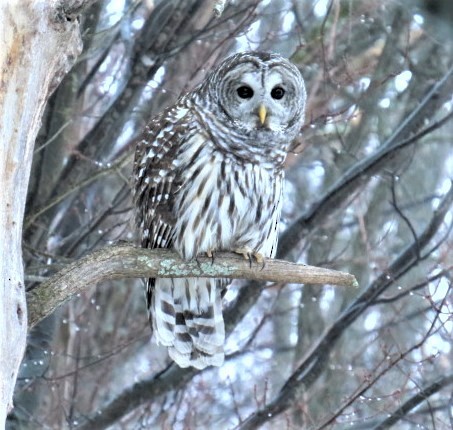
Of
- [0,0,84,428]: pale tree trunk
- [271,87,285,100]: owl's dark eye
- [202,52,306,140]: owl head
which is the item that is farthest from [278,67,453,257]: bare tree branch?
[0,0,84,428]: pale tree trunk

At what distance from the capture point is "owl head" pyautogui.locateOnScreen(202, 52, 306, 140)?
5258 mm

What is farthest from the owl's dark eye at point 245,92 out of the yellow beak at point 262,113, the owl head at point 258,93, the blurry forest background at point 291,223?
the blurry forest background at point 291,223

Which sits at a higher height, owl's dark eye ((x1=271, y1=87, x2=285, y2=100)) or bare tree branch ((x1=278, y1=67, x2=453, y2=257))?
bare tree branch ((x1=278, y1=67, x2=453, y2=257))

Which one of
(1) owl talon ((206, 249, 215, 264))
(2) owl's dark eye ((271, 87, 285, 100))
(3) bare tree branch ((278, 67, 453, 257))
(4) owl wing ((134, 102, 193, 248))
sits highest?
(3) bare tree branch ((278, 67, 453, 257))

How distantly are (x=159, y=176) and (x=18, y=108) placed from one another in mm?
1216

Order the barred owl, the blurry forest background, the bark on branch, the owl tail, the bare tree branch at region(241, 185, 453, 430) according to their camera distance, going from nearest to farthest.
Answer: the bark on branch
the barred owl
the owl tail
the bare tree branch at region(241, 185, 453, 430)
the blurry forest background

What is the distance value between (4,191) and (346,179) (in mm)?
2628

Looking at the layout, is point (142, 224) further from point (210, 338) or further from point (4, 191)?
point (4, 191)

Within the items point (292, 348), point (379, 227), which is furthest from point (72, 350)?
point (379, 227)

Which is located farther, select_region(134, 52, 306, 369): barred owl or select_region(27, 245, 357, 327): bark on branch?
select_region(134, 52, 306, 369): barred owl

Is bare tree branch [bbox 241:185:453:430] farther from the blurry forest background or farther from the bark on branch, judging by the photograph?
the bark on branch

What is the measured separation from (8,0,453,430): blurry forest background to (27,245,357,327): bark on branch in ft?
3.08

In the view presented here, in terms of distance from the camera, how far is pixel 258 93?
17.2ft

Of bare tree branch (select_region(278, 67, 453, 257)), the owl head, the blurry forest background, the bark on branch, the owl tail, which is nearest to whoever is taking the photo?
the bark on branch
